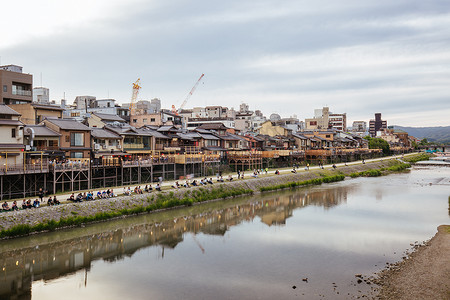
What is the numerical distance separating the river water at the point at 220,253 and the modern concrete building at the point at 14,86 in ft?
109

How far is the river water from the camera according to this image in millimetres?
21156

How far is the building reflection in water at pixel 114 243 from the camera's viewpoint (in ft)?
77.1

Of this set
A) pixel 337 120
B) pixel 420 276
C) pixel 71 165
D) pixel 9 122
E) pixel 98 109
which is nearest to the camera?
pixel 420 276

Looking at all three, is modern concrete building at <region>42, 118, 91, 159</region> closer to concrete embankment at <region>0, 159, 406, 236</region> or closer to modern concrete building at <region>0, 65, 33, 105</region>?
concrete embankment at <region>0, 159, 406, 236</region>

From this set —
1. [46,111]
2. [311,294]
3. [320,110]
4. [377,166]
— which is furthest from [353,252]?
[320,110]

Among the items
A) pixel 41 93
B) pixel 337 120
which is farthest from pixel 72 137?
pixel 337 120

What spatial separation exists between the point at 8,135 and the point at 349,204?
1634 inches

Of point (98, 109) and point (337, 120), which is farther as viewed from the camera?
point (337, 120)

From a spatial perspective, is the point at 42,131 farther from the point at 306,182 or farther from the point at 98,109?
the point at 306,182

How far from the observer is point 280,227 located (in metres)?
36.0

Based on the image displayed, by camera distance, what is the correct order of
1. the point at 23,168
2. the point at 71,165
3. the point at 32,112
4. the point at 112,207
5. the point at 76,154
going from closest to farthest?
1. the point at 23,168
2. the point at 112,207
3. the point at 71,165
4. the point at 76,154
5. the point at 32,112

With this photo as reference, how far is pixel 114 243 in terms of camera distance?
98.6 ft

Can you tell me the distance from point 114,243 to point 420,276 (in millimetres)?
22721

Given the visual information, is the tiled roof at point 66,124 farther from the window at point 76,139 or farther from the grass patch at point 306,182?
the grass patch at point 306,182
